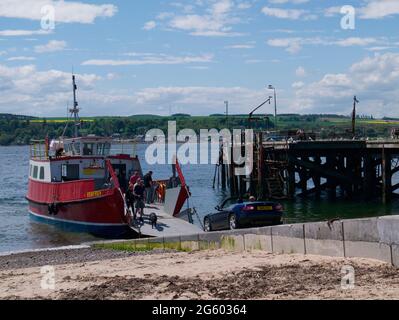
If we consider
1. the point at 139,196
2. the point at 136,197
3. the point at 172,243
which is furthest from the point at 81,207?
the point at 172,243

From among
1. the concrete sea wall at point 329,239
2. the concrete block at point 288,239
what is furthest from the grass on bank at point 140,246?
the concrete block at point 288,239

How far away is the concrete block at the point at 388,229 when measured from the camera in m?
9.88

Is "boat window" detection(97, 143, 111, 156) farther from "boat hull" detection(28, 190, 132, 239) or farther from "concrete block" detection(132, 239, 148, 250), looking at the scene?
"concrete block" detection(132, 239, 148, 250)

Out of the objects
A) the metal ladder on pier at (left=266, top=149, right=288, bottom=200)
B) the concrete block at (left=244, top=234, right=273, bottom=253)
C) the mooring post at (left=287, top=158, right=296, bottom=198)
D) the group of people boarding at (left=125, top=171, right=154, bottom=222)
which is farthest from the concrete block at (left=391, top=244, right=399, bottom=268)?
the mooring post at (left=287, top=158, right=296, bottom=198)

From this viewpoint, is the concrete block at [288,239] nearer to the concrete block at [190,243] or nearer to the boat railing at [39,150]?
the concrete block at [190,243]

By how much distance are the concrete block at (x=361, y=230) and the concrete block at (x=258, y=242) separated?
2.41 metres

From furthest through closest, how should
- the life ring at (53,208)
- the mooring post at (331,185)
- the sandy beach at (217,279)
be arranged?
1. the mooring post at (331,185)
2. the life ring at (53,208)
3. the sandy beach at (217,279)

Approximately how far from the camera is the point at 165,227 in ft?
85.3

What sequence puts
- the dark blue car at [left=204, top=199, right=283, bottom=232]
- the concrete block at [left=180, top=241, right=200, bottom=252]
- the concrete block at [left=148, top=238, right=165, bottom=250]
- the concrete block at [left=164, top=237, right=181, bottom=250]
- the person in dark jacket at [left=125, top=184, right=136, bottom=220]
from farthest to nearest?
the person in dark jacket at [left=125, top=184, right=136, bottom=220] → the dark blue car at [left=204, top=199, right=283, bottom=232] → the concrete block at [left=148, top=238, right=165, bottom=250] → the concrete block at [left=164, top=237, right=181, bottom=250] → the concrete block at [left=180, top=241, right=200, bottom=252]

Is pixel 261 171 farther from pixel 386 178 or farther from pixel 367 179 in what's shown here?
pixel 386 178

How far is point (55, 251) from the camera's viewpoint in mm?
20391

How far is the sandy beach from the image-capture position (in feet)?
29.8
